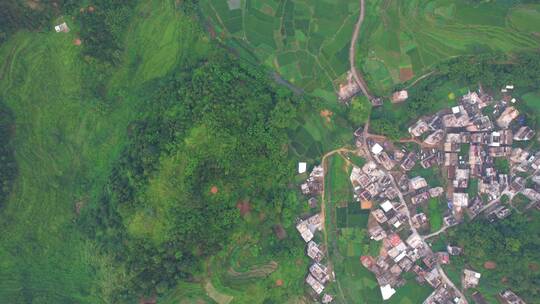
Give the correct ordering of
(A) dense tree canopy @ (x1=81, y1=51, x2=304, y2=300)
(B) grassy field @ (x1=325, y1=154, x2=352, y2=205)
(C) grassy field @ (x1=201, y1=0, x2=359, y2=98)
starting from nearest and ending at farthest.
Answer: (A) dense tree canopy @ (x1=81, y1=51, x2=304, y2=300) < (B) grassy field @ (x1=325, y1=154, x2=352, y2=205) < (C) grassy field @ (x1=201, y1=0, x2=359, y2=98)

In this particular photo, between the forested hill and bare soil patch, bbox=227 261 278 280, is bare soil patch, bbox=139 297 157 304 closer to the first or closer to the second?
the forested hill

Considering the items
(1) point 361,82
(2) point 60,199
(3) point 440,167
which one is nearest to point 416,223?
(3) point 440,167

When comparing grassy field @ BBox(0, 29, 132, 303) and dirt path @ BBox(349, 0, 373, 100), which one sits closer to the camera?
grassy field @ BBox(0, 29, 132, 303)

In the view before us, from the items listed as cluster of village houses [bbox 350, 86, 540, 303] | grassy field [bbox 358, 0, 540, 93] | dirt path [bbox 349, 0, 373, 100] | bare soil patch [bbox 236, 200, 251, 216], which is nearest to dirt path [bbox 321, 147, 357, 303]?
cluster of village houses [bbox 350, 86, 540, 303]

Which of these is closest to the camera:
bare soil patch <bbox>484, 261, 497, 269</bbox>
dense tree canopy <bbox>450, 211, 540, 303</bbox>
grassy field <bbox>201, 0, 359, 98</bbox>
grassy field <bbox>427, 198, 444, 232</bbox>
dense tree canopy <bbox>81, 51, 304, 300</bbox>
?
dense tree canopy <bbox>81, 51, 304, 300</bbox>

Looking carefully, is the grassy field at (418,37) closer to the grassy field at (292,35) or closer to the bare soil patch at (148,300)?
the grassy field at (292,35)

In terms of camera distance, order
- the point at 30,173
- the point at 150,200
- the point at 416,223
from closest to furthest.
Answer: the point at 150,200 < the point at 30,173 < the point at 416,223

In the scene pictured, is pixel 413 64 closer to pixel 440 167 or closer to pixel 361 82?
pixel 361 82

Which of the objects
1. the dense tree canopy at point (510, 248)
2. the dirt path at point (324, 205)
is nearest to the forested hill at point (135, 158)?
the dirt path at point (324, 205)
